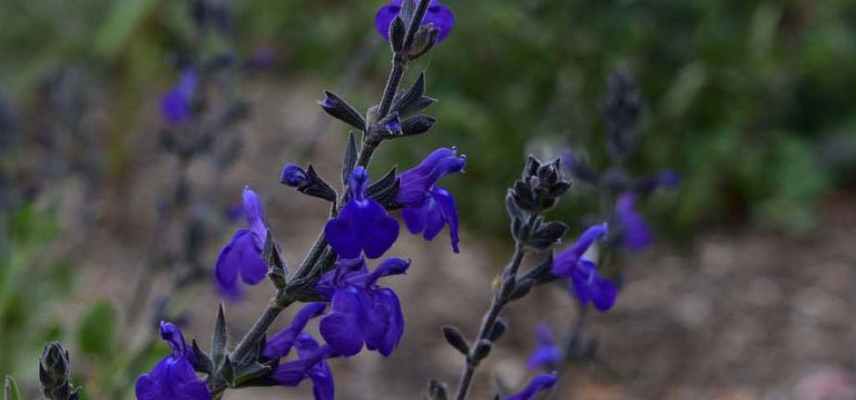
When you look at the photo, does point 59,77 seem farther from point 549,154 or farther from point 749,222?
point 749,222

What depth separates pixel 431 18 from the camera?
1.51 metres

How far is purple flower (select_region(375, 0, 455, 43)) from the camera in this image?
1494 millimetres

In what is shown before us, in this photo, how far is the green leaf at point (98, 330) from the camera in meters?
2.52

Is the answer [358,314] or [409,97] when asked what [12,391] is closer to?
[358,314]

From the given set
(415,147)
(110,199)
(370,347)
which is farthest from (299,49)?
(370,347)

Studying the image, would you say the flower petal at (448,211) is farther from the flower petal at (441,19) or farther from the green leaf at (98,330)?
the green leaf at (98,330)

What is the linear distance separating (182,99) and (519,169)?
180cm


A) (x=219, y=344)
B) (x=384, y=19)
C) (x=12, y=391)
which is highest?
(x=384, y=19)

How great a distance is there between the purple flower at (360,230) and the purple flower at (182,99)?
1854 mm

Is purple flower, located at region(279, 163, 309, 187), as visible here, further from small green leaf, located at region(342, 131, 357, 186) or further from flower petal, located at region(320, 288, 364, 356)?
flower petal, located at region(320, 288, 364, 356)

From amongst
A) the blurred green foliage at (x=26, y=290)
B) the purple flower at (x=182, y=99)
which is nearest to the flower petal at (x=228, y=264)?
the blurred green foliage at (x=26, y=290)

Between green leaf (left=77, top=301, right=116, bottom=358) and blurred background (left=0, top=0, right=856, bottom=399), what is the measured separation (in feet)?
1.28

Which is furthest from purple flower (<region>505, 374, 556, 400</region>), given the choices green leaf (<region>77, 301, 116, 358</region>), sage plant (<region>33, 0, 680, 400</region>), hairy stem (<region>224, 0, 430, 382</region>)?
green leaf (<region>77, 301, 116, 358</region>)

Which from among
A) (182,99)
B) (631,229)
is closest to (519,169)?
(182,99)
